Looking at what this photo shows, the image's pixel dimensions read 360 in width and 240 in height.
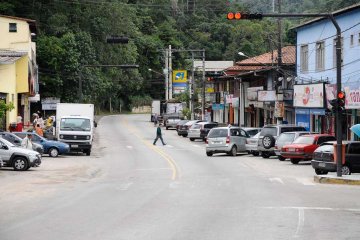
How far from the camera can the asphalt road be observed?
14367 millimetres

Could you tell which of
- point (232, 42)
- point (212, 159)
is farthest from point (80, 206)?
point (232, 42)

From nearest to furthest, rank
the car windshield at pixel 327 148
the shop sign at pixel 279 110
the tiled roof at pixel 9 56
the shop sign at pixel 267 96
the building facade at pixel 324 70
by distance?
the car windshield at pixel 327 148 → the building facade at pixel 324 70 → the tiled roof at pixel 9 56 → the shop sign at pixel 279 110 → the shop sign at pixel 267 96

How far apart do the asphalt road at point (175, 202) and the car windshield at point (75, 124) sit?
7528 mm

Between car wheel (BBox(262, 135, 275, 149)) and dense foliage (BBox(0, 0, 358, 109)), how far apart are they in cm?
2213

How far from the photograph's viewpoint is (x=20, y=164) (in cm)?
3262

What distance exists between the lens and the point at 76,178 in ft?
96.7

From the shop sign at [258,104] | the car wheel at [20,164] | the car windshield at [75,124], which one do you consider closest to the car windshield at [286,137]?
the car windshield at [75,124]

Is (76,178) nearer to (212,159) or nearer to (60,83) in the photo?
(212,159)

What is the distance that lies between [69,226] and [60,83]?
2840 inches

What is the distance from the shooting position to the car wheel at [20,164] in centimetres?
3256

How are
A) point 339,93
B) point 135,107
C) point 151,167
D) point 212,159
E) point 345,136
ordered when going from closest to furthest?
point 339,93
point 151,167
point 212,159
point 345,136
point 135,107

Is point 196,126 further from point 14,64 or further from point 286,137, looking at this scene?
point 286,137

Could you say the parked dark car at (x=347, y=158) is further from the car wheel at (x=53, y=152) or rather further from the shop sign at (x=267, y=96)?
the shop sign at (x=267, y=96)

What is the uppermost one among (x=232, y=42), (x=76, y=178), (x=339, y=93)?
(x=232, y=42)
